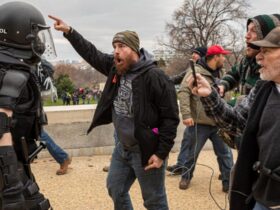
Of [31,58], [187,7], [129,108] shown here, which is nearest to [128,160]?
[129,108]

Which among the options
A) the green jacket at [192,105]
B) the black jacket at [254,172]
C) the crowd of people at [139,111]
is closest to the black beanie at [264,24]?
the crowd of people at [139,111]

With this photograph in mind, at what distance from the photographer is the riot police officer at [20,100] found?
2713 millimetres

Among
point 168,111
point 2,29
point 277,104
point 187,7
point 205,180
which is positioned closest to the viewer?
point 277,104

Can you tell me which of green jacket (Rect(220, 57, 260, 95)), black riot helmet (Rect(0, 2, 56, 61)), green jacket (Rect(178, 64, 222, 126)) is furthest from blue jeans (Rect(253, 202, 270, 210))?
green jacket (Rect(178, 64, 222, 126))

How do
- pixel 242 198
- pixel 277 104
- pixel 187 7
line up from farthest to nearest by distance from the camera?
pixel 187 7
pixel 242 198
pixel 277 104

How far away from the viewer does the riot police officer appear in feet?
8.90

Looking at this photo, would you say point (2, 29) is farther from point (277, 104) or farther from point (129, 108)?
point (277, 104)

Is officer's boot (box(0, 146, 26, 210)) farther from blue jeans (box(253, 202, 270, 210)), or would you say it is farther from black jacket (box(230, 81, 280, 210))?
blue jeans (box(253, 202, 270, 210))

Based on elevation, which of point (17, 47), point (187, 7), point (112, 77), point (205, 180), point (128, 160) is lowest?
point (205, 180)

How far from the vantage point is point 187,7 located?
41531 mm

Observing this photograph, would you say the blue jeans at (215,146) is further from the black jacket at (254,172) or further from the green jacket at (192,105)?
A: the black jacket at (254,172)

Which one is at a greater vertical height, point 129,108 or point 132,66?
point 132,66

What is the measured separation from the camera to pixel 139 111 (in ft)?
11.8

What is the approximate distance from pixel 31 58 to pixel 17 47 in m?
0.13
